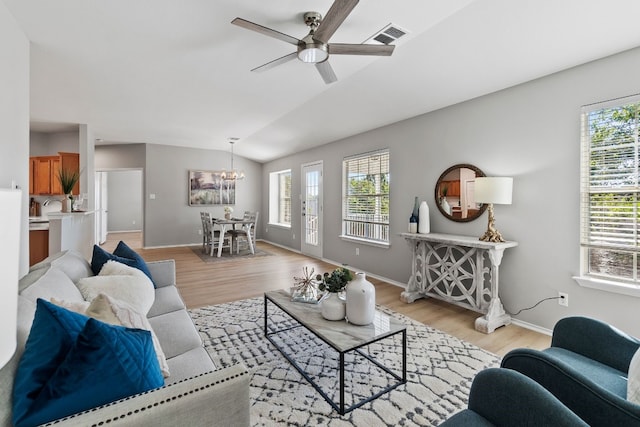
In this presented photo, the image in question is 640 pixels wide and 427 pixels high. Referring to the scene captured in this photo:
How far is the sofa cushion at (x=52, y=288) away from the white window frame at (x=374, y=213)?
3.75 meters

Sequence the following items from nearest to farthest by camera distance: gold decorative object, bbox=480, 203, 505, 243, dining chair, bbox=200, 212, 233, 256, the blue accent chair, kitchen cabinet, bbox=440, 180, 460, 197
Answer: the blue accent chair < gold decorative object, bbox=480, 203, 505, 243 < kitchen cabinet, bbox=440, 180, 460, 197 < dining chair, bbox=200, 212, 233, 256

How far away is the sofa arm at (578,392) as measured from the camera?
97cm

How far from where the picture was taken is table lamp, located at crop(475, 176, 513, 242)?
9.42ft

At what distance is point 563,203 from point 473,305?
4.08ft

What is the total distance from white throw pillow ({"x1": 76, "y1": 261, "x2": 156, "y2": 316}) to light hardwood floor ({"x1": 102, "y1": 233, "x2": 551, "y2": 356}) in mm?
1582

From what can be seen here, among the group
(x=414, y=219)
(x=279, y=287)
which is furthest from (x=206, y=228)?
(x=414, y=219)

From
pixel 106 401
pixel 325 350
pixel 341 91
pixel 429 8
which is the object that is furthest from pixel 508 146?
pixel 106 401

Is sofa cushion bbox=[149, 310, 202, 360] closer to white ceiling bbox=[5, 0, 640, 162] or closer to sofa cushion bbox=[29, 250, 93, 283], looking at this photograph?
sofa cushion bbox=[29, 250, 93, 283]

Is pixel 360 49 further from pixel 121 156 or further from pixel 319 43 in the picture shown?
pixel 121 156

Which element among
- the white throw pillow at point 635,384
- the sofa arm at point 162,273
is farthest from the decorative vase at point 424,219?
the sofa arm at point 162,273

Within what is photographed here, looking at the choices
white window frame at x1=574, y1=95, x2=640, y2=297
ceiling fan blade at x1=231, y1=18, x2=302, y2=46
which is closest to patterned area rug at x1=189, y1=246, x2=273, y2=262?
ceiling fan blade at x1=231, y1=18, x2=302, y2=46

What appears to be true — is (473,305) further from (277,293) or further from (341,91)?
(341,91)

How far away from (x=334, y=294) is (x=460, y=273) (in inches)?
79.2

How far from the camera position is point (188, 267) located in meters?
5.39
